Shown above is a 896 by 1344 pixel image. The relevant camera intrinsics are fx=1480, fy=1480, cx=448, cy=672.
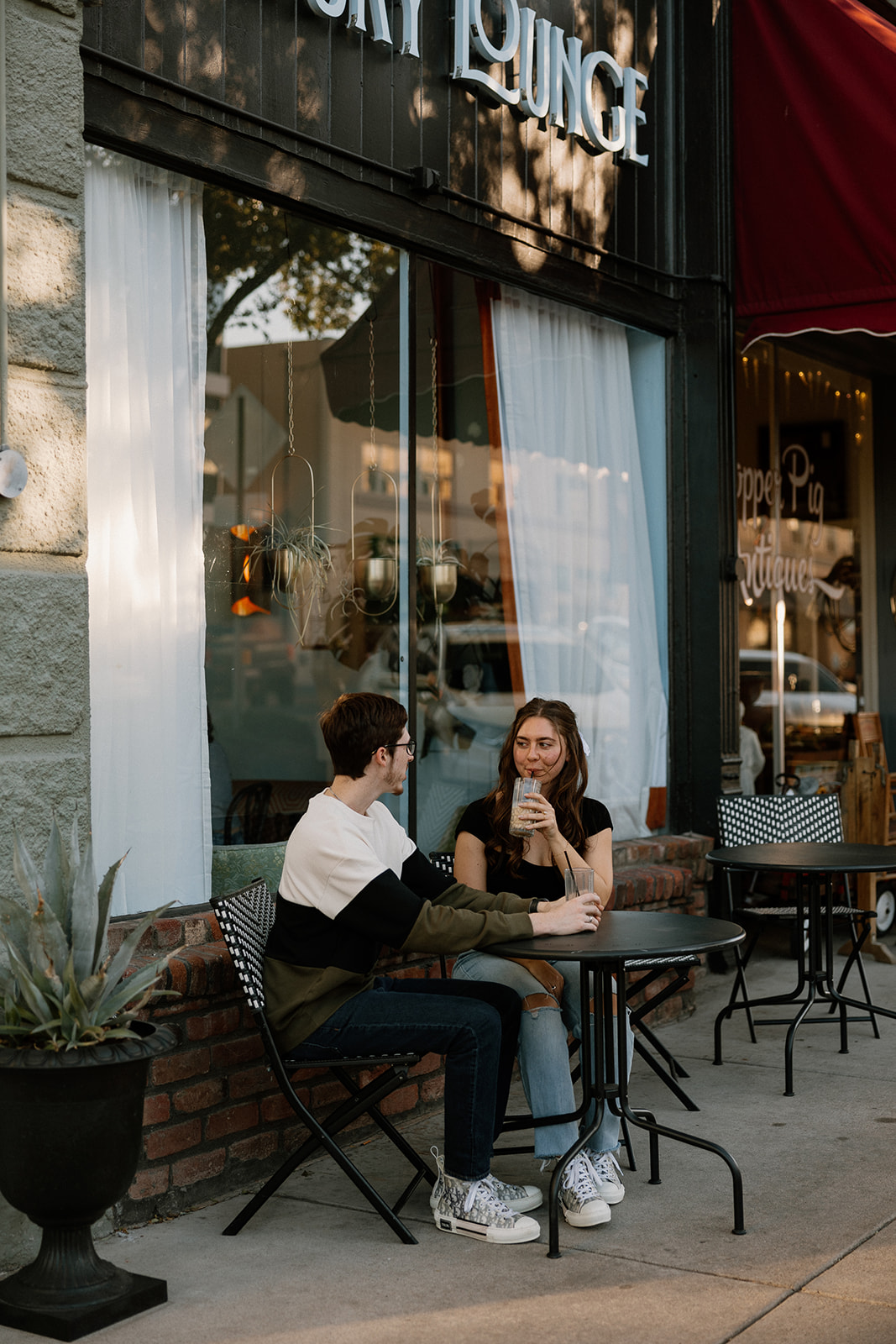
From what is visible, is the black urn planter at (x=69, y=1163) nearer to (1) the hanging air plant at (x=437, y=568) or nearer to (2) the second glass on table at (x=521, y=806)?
(2) the second glass on table at (x=521, y=806)

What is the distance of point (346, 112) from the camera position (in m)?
5.40

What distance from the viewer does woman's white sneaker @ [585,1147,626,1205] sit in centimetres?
416

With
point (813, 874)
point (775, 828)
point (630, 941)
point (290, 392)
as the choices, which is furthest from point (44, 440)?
point (775, 828)

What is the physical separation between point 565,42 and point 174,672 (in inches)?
138

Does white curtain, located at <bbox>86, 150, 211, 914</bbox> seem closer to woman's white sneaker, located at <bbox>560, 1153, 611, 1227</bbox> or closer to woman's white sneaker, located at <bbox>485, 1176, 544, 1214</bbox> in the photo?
woman's white sneaker, located at <bbox>485, 1176, 544, 1214</bbox>

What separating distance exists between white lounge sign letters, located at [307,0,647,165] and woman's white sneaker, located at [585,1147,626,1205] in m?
3.95

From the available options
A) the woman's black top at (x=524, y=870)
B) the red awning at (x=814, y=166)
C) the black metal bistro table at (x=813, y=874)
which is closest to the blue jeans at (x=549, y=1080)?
the woman's black top at (x=524, y=870)

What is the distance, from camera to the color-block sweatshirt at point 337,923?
155 inches

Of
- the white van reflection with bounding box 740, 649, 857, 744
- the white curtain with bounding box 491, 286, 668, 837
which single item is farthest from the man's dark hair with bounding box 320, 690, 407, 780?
the white van reflection with bounding box 740, 649, 857, 744

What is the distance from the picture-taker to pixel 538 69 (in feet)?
20.5

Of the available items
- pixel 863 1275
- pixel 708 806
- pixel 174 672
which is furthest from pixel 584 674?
pixel 863 1275

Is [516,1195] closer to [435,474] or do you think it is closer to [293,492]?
[293,492]

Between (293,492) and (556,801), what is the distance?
1.93m

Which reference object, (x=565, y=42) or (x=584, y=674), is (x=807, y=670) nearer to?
(x=584, y=674)
